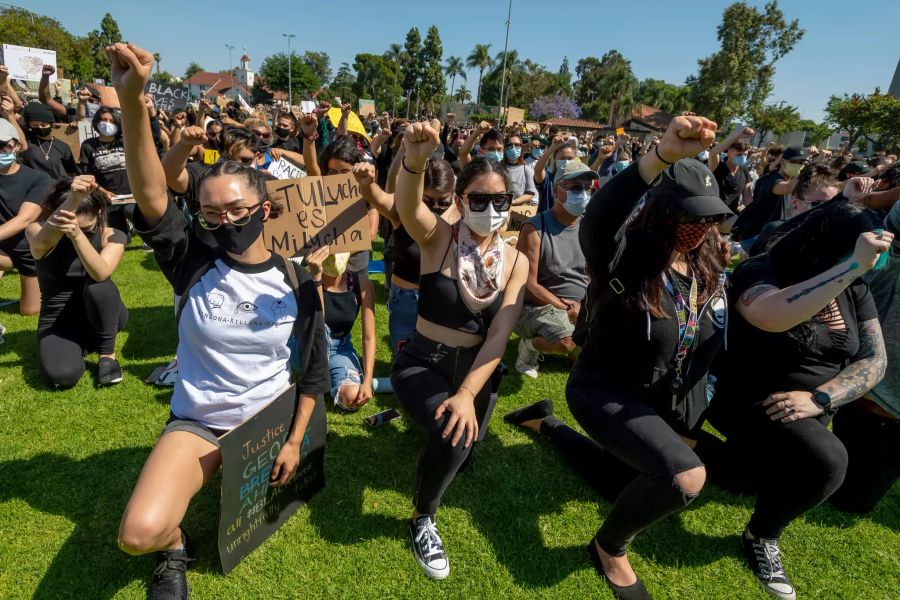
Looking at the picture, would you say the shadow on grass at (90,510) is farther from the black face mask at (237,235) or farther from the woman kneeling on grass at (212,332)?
the black face mask at (237,235)

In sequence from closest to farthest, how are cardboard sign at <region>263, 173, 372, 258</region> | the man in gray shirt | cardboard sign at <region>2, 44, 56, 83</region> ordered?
1. cardboard sign at <region>263, 173, 372, 258</region>
2. the man in gray shirt
3. cardboard sign at <region>2, 44, 56, 83</region>

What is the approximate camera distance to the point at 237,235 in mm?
2363

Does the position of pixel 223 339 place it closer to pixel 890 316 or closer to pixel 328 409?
pixel 328 409

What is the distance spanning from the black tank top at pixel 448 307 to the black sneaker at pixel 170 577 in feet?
5.60

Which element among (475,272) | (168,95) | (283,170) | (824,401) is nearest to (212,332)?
(475,272)

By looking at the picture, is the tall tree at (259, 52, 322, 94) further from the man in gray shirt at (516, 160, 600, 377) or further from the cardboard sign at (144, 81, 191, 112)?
the man in gray shirt at (516, 160, 600, 377)

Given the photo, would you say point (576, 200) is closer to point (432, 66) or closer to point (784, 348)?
point (784, 348)

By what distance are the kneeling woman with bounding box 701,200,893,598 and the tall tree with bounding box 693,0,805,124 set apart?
5261 cm

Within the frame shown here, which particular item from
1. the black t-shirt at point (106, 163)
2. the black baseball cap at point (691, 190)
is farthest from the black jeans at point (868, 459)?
the black t-shirt at point (106, 163)

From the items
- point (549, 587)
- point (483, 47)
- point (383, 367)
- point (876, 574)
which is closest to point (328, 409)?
point (383, 367)

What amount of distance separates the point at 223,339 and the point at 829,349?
326cm

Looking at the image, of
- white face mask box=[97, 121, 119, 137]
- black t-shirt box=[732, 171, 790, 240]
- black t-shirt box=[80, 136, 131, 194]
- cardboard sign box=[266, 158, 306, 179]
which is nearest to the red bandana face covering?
cardboard sign box=[266, 158, 306, 179]

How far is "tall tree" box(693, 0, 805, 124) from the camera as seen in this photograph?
152 ft

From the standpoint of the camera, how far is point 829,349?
8.95 ft
